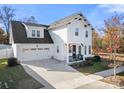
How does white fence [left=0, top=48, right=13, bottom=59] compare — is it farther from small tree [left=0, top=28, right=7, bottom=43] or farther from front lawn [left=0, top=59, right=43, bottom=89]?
small tree [left=0, top=28, right=7, bottom=43]

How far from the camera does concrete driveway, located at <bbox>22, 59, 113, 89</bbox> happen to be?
31.8ft

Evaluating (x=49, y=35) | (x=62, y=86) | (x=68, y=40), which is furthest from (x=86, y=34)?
(x=62, y=86)

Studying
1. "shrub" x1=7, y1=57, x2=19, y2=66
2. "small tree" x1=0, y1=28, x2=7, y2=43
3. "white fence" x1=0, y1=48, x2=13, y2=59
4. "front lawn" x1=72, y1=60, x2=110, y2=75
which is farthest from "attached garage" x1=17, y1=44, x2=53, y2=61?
"front lawn" x1=72, y1=60, x2=110, y2=75

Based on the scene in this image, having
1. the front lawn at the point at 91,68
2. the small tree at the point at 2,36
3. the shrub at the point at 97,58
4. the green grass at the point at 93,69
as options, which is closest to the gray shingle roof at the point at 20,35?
the small tree at the point at 2,36

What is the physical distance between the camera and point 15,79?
10336mm

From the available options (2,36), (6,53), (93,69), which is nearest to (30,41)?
(6,53)

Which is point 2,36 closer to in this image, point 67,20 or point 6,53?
point 6,53

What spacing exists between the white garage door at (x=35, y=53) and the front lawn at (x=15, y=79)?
2077mm

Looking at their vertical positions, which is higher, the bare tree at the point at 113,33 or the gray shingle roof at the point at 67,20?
the gray shingle roof at the point at 67,20

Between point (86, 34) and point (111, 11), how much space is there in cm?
610

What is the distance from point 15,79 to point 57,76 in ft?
8.69

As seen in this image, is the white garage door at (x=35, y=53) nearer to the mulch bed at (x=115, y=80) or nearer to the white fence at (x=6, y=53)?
the white fence at (x=6, y=53)

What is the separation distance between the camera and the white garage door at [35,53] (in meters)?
14.9

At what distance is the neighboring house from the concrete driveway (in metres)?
1.65
